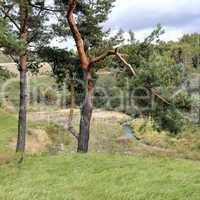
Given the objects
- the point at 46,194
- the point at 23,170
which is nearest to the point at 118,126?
the point at 23,170

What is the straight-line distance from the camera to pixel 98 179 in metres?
8.35

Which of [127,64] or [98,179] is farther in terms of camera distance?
[127,64]

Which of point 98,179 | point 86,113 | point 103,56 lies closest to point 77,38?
point 103,56

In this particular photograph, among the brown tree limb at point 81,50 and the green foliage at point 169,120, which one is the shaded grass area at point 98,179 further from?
the brown tree limb at point 81,50

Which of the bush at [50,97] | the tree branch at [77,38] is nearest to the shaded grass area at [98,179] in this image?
the tree branch at [77,38]

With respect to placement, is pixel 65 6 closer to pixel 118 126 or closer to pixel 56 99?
pixel 118 126

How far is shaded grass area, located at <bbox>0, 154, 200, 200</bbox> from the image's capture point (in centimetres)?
695

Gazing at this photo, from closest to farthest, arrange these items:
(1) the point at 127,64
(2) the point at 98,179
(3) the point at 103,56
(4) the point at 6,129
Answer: (2) the point at 98,179, (1) the point at 127,64, (3) the point at 103,56, (4) the point at 6,129

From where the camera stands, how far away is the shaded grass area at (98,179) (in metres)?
6.95

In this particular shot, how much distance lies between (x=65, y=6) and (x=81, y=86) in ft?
11.3

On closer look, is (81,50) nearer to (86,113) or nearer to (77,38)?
(77,38)

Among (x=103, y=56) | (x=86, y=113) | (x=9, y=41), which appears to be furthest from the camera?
(x=86, y=113)

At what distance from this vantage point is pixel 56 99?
126 feet

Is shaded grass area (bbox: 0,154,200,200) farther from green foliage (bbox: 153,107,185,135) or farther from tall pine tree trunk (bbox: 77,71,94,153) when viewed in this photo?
tall pine tree trunk (bbox: 77,71,94,153)
